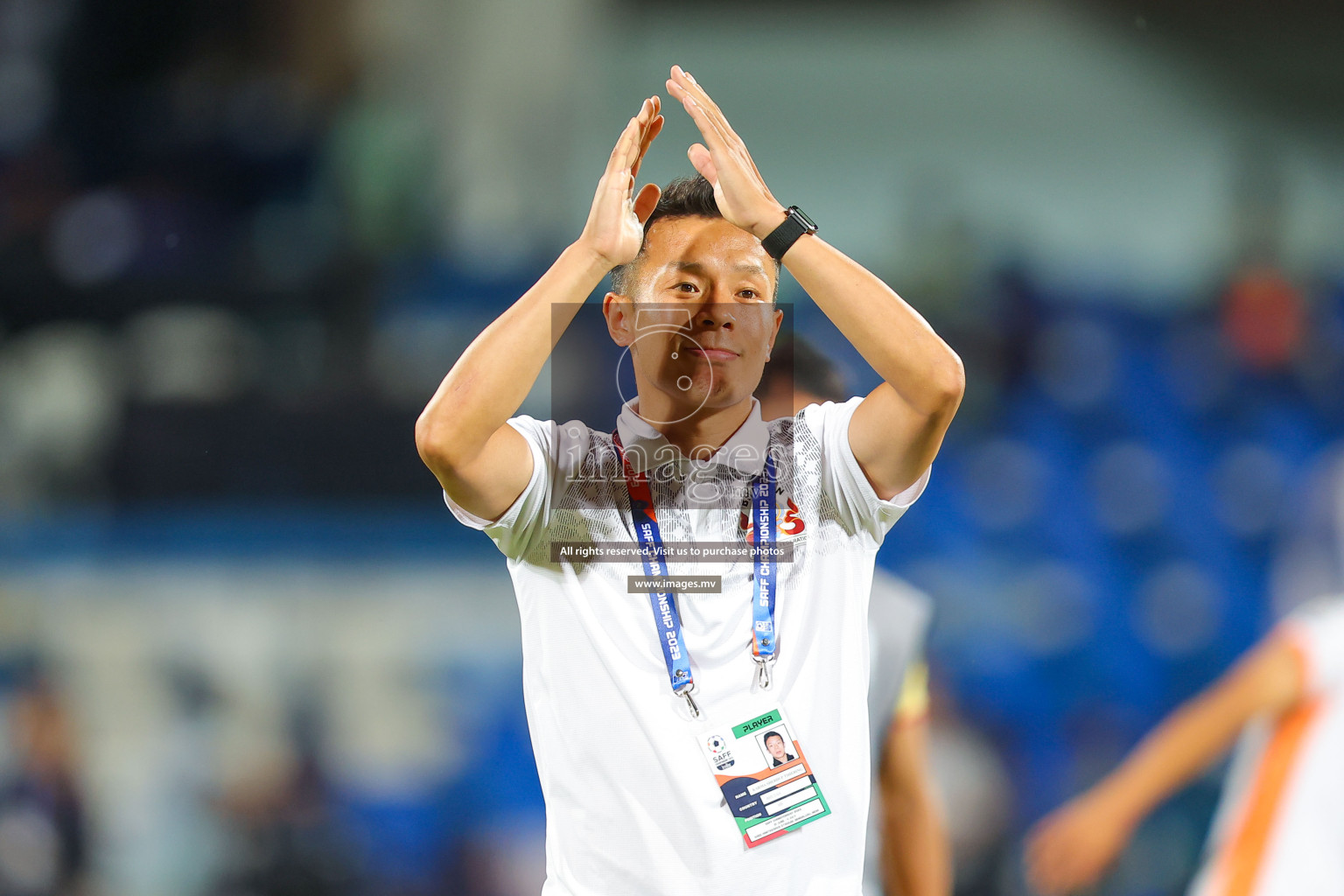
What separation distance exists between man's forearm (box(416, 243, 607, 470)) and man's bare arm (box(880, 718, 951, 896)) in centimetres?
141

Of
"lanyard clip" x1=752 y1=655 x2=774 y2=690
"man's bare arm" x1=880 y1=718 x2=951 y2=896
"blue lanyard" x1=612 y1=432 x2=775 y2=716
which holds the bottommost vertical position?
"man's bare arm" x1=880 y1=718 x2=951 y2=896

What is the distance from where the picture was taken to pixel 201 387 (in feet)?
17.1

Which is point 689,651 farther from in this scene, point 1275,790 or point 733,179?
point 1275,790

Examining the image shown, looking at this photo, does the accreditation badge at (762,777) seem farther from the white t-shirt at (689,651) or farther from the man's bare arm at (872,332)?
the man's bare arm at (872,332)

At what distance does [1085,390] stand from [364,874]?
4437 mm

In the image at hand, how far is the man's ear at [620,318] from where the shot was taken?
7.51ft

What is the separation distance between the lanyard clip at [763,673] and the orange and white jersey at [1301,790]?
3.70 ft

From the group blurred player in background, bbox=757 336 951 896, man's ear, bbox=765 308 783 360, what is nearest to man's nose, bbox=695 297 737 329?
man's ear, bbox=765 308 783 360

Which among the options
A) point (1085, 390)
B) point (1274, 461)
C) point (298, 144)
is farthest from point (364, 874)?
point (1274, 461)

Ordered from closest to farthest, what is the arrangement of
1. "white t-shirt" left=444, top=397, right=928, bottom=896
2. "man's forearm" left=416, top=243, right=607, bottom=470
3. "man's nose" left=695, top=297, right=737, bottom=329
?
"man's forearm" left=416, top=243, right=607, bottom=470 < "white t-shirt" left=444, top=397, right=928, bottom=896 < "man's nose" left=695, top=297, right=737, bottom=329

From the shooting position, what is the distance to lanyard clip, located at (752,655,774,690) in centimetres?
214

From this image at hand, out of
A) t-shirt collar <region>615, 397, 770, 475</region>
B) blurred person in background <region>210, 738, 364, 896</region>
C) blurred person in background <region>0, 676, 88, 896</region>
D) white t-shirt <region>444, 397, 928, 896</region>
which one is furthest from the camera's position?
blurred person in background <region>0, 676, 88, 896</region>

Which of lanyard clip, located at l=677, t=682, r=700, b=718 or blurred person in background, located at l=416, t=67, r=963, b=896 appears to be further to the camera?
lanyard clip, located at l=677, t=682, r=700, b=718

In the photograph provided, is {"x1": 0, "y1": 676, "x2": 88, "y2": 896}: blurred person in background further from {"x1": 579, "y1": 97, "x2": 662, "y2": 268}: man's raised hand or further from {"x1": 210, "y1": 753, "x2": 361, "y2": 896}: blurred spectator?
{"x1": 579, "y1": 97, "x2": 662, "y2": 268}: man's raised hand
